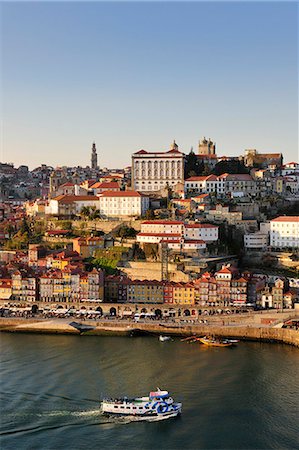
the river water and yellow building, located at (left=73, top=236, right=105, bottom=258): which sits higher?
yellow building, located at (left=73, top=236, right=105, bottom=258)

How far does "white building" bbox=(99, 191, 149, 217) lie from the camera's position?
24.9m

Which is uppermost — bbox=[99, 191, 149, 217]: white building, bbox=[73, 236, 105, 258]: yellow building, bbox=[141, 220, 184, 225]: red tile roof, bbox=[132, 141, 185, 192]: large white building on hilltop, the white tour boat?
bbox=[132, 141, 185, 192]: large white building on hilltop

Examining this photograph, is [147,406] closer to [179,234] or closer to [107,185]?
[179,234]

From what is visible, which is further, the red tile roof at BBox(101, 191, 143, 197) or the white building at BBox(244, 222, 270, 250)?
the red tile roof at BBox(101, 191, 143, 197)

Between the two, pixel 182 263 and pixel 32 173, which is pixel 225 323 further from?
pixel 32 173

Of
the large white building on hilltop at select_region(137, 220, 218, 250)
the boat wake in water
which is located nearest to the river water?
the boat wake in water

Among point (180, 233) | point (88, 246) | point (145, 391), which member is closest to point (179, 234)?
point (180, 233)

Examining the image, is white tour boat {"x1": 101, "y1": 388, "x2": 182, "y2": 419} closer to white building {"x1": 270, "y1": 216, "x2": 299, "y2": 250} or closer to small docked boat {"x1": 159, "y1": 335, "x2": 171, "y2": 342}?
small docked boat {"x1": 159, "y1": 335, "x2": 171, "y2": 342}

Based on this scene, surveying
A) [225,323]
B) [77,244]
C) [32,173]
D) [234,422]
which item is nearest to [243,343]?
[225,323]

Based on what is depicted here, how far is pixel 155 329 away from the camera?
56.1 feet

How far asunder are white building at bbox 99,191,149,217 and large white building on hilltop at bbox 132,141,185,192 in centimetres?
256

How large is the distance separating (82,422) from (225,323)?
7177mm

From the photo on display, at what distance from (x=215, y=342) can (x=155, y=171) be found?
1332 centimetres

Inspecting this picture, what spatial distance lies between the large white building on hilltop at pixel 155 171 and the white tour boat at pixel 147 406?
17.0 m
